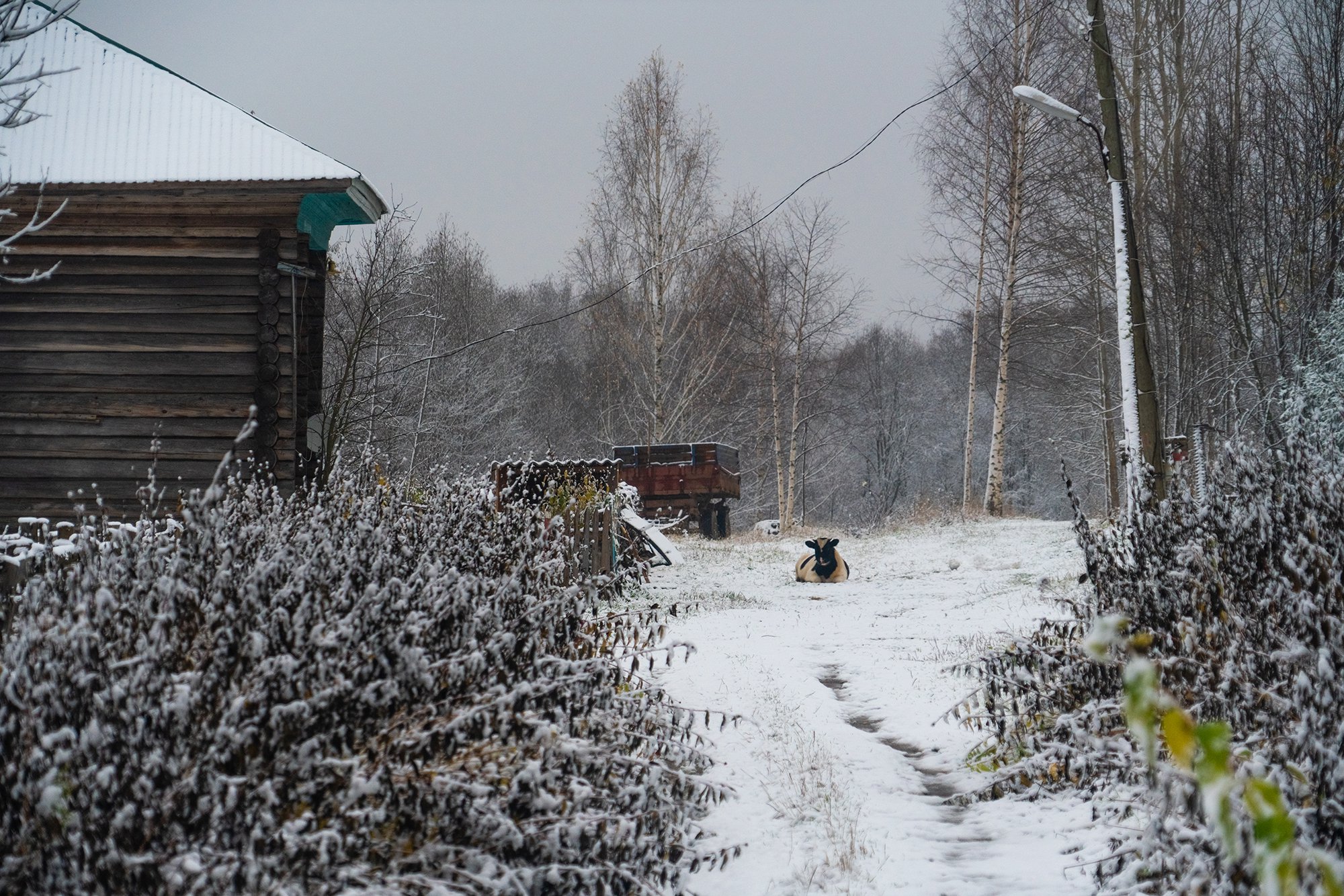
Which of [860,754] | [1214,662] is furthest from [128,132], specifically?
[1214,662]

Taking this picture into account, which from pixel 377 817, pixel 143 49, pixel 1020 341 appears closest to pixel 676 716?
pixel 377 817

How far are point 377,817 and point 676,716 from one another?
177cm

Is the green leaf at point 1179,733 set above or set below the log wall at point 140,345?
below

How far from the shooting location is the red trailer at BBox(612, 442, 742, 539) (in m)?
22.4

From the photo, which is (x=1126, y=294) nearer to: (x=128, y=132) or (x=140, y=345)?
(x=140, y=345)

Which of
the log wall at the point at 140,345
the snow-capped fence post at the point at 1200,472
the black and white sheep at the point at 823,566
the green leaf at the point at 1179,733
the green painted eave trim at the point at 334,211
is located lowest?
the black and white sheep at the point at 823,566

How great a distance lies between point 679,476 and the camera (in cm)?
2259

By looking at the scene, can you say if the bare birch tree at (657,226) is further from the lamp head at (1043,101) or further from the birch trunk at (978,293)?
the lamp head at (1043,101)

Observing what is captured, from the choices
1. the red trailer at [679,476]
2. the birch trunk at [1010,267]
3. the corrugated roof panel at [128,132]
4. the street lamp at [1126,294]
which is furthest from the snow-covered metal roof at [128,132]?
the birch trunk at [1010,267]

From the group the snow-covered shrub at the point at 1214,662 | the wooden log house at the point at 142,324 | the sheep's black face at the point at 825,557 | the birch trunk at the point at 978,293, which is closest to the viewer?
the snow-covered shrub at the point at 1214,662

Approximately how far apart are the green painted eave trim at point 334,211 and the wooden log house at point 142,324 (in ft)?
0.28

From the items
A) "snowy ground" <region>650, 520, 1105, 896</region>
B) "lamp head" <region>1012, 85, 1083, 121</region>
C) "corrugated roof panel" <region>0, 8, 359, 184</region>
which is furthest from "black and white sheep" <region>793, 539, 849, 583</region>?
"corrugated roof panel" <region>0, 8, 359, 184</region>

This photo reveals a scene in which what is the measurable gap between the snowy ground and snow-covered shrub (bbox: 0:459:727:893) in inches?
22.2

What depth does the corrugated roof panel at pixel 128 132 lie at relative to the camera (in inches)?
376
